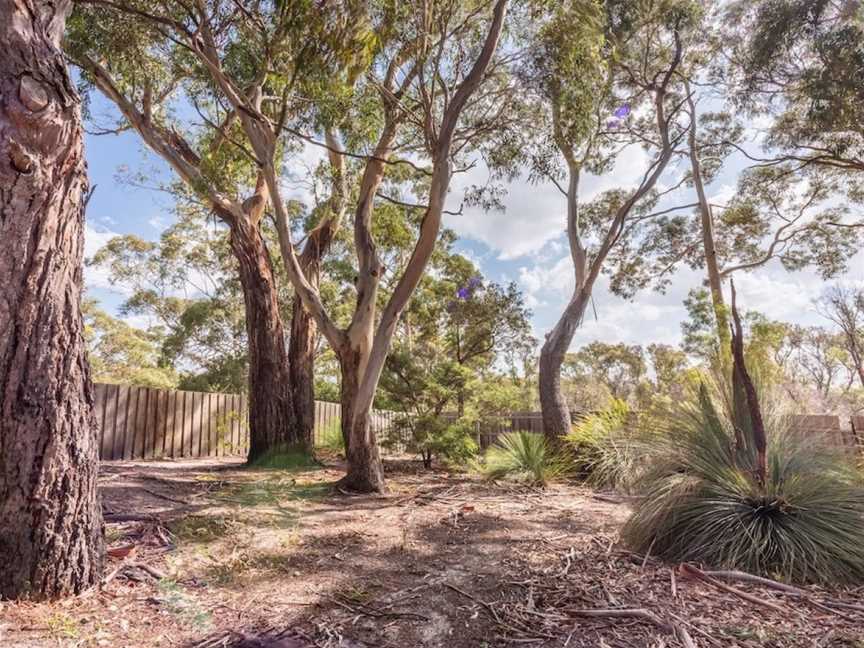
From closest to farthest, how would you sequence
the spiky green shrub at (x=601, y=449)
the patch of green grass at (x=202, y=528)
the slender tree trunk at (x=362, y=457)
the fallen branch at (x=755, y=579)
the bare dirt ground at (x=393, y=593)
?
1. the bare dirt ground at (x=393, y=593)
2. the fallen branch at (x=755, y=579)
3. the patch of green grass at (x=202, y=528)
4. the slender tree trunk at (x=362, y=457)
5. the spiky green shrub at (x=601, y=449)

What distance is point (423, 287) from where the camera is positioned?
38.9 feet

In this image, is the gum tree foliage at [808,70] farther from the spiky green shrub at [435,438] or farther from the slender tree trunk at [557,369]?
the spiky green shrub at [435,438]

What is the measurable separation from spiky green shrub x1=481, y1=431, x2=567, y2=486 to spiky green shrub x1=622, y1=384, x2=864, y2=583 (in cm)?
300

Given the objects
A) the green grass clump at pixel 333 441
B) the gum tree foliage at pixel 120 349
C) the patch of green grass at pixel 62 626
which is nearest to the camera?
the patch of green grass at pixel 62 626

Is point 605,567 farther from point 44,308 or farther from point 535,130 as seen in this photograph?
point 535,130

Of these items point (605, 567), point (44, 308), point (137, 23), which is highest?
point (137, 23)

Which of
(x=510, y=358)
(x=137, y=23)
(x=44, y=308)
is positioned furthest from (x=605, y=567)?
(x=510, y=358)

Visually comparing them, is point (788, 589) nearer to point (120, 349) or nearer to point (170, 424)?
point (170, 424)

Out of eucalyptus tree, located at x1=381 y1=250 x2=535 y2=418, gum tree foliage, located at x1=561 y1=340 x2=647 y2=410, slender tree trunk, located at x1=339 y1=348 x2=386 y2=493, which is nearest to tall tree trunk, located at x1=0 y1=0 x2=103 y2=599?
slender tree trunk, located at x1=339 y1=348 x2=386 y2=493

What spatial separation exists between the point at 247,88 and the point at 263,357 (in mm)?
3385

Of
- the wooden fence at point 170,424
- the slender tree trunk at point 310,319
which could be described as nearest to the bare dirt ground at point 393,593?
the wooden fence at point 170,424

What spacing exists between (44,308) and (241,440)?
26.5 ft

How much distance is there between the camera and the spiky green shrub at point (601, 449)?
5707mm

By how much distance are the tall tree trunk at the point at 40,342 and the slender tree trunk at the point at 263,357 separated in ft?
15.3
